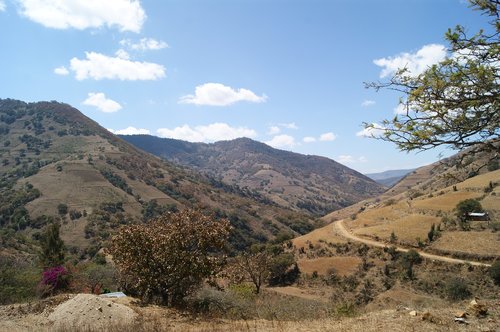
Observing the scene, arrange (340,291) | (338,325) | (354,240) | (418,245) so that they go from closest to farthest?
(338,325)
(340,291)
(418,245)
(354,240)

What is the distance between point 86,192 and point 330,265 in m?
67.8

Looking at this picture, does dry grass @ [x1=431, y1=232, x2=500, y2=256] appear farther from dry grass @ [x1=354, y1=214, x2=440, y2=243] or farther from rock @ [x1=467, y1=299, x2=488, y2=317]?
rock @ [x1=467, y1=299, x2=488, y2=317]

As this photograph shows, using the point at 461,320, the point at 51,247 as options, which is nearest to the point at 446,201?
the point at 51,247

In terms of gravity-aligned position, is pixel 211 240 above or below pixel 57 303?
above

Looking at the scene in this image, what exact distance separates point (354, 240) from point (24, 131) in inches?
5766

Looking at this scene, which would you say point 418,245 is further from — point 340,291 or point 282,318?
point 282,318

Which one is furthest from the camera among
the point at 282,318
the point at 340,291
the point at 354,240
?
the point at 354,240

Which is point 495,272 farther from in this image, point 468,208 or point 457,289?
point 468,208

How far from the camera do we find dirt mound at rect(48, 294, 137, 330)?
1088cm

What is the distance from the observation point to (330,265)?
4794cm

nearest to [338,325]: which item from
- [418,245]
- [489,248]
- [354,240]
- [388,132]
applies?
[388,132]

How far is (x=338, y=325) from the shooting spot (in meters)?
9.44

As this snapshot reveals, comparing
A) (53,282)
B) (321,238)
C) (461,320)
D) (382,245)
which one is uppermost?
(461,320)

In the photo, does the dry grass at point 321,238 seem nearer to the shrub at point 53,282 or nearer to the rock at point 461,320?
the shrub at point 53,282
